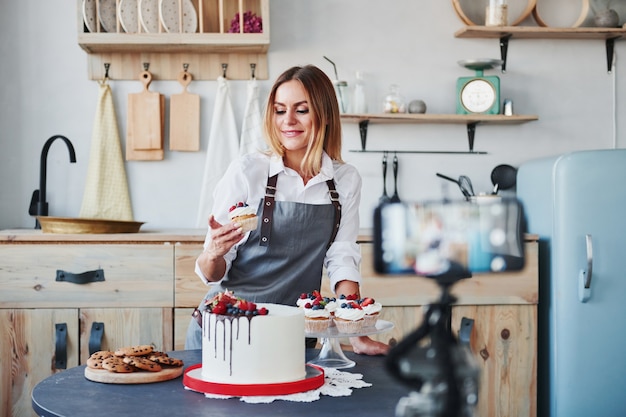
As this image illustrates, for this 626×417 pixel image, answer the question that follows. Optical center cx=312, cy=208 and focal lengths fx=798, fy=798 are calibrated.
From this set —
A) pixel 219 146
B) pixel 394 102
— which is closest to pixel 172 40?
pixel 219 146

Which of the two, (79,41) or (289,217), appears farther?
(79,41)

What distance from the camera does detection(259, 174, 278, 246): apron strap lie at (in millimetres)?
2113

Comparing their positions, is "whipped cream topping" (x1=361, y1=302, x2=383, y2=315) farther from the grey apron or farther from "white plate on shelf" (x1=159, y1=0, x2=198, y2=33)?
"white plate on shelf" (x1=159, y1=0, x2=198, y2=33)

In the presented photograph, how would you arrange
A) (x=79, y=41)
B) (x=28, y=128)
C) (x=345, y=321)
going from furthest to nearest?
(x=28, y=128), (x=79, y=41), (x=345, y=321)

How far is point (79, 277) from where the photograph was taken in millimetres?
3062

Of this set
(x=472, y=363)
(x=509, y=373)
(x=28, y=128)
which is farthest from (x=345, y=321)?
(x=28, y=128)

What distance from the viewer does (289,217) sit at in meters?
2.12

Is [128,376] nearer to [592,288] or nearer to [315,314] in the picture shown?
[315,314]

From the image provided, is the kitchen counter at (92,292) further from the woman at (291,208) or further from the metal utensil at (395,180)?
the woman at (291,208)

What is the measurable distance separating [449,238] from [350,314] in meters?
1.29

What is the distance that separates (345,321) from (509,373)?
1653 mm

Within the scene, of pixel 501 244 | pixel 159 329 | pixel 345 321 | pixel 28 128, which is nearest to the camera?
pixel 501 244

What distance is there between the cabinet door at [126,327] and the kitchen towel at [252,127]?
34.7 inches

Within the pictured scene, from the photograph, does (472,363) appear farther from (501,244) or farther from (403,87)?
(403,87)
